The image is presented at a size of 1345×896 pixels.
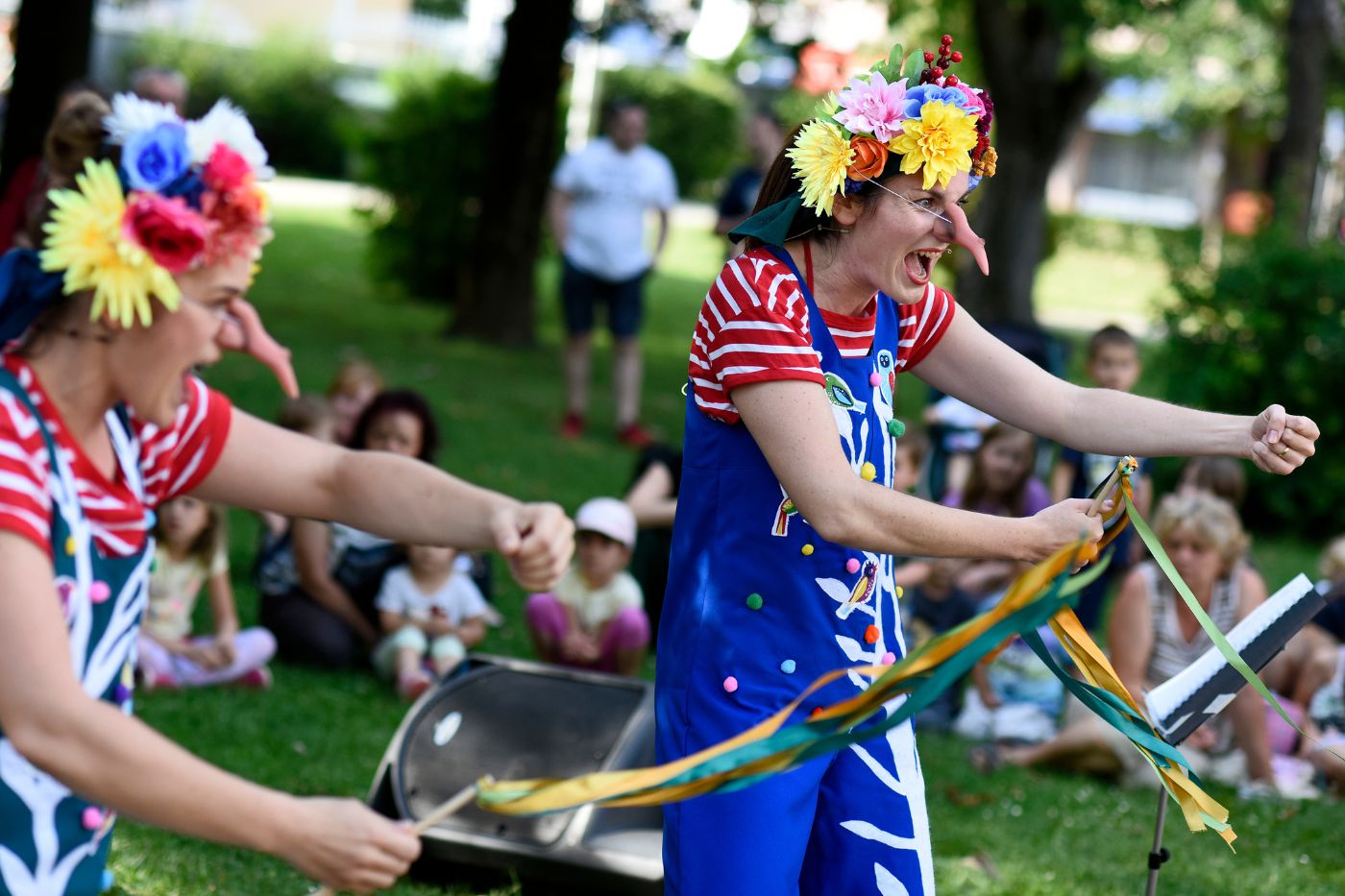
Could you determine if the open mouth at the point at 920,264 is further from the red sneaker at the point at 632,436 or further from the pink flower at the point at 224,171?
the red sneaker at the point at 632,436

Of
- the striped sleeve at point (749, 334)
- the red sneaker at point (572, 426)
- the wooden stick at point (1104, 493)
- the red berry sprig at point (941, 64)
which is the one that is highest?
the red berry sprig at point (941, 64)

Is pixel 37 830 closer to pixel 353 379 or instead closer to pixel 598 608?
pixel 598 608

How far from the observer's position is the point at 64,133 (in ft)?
14.0

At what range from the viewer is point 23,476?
217 cm

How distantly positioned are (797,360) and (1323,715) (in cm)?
453

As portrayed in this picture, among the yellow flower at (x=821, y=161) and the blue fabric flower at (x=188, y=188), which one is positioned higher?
the yellow flower at (x=821, y=161)

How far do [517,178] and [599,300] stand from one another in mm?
3857

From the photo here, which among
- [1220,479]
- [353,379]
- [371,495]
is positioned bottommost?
[353,379]

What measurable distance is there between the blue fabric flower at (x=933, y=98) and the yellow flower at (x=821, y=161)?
14 centimetres

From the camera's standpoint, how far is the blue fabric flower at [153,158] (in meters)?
2.24

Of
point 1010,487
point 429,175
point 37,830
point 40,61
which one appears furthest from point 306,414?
point 429,175

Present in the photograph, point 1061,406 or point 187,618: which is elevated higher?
point 1061,406

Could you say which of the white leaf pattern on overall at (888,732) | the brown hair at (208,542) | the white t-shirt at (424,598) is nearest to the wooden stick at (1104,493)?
the white leaf pattern on overall at (888,732)

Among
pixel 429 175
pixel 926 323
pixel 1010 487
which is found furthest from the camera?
pixel 429 175
